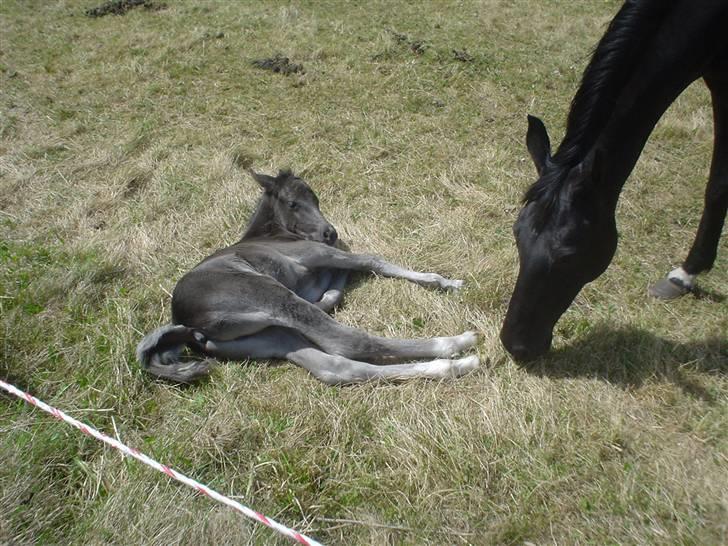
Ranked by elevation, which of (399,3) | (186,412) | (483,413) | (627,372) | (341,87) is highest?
(399,3)

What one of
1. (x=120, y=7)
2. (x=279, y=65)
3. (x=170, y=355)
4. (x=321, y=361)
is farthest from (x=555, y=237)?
(x=120, y=7)

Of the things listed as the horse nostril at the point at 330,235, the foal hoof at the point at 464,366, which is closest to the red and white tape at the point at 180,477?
the foal hoof at the point at 464,366

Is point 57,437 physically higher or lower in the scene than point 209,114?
lower

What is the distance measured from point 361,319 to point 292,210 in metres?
1.54

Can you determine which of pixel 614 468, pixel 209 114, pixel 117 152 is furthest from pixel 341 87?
pixel 614 468

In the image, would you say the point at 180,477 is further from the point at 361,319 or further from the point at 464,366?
the point at 361,319

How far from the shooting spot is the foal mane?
9.46ft

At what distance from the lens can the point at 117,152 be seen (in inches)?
274

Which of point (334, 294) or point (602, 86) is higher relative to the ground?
point (602, 86)

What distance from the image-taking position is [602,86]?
9.46ft

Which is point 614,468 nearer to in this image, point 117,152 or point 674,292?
point 674,292

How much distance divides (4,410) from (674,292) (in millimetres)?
4831

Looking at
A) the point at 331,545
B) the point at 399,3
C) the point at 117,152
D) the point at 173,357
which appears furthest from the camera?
the point at 399,3

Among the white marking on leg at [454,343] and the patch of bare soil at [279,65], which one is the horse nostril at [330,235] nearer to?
the white marking on leg at [454,343]
